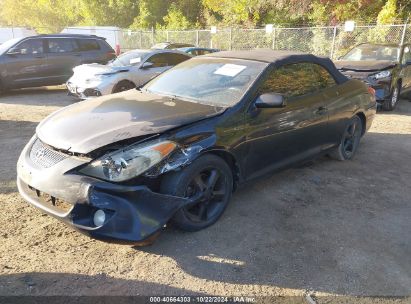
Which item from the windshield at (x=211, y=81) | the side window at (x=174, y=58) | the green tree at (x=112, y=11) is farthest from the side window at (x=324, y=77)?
the green tree at (x=112, y=11)

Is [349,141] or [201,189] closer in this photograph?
[201,189]

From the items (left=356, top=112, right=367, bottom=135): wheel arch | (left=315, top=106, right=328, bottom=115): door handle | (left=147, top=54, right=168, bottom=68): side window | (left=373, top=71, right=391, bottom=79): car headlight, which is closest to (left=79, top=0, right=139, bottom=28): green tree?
(left=147, top=54, right=168, bottom=68): side window

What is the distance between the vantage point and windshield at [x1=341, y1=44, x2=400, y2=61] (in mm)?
10027

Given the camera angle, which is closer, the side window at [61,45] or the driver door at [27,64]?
the driver door at [27,64]

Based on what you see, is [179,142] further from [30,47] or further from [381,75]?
[30,47]

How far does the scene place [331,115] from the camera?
5.01 meters

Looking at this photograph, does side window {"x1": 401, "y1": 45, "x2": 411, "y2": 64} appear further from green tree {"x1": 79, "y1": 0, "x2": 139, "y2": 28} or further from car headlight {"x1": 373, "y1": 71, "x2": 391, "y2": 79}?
green tree {"x1": 79, "y1": 0, "x2": 139, "y2": 28}

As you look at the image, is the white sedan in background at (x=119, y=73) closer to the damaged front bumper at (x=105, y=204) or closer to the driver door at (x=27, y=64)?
the driver door at (x=27, y=64)

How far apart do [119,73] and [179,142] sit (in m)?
6.90

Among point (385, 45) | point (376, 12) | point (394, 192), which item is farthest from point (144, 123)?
point (376, 12)

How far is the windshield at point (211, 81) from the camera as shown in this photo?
4.00m

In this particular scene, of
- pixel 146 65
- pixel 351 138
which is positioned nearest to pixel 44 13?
pixel 146 65

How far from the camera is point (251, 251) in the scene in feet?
10.9

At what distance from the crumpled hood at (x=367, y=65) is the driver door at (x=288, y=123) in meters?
4.99
